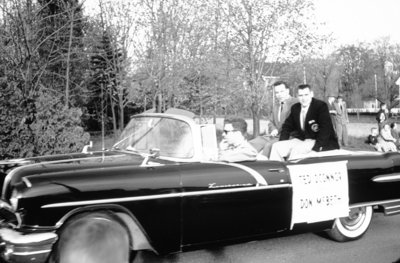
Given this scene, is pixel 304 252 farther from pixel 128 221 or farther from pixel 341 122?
pixel 341 122

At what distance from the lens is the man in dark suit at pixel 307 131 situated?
A: 5.20 metres

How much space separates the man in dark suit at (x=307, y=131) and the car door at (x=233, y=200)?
727mm

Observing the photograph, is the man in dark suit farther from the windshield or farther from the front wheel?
the windshield

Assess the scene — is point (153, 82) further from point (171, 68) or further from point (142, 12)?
point (142, 12)

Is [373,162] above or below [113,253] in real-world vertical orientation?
above

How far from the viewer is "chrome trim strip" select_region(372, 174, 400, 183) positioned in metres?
5.00

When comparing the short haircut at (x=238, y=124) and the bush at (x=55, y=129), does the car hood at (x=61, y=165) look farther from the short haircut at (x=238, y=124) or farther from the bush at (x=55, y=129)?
the bush at (x=55, y=129)

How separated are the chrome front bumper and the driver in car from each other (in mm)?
1920

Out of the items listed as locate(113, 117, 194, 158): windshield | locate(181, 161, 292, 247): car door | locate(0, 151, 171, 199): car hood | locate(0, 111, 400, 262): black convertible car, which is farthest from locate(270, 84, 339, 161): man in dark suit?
locate(0, 151, 171, 199): car hood

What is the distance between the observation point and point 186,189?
3.96 metres

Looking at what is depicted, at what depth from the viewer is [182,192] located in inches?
155

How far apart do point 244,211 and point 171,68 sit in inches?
395

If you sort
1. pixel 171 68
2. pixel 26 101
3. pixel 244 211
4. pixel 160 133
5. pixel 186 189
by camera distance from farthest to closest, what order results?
pixel 171 68
pixel 26 101
pixel 160 133
pixel 244 211
pixel 186 189

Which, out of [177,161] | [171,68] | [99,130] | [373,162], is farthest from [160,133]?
[99,130]
